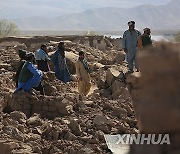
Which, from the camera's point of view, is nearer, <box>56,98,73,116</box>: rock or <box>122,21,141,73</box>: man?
<box>56,98,73,116</box>: rock

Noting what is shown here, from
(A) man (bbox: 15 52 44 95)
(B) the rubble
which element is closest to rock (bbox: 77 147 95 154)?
(B) the rubble

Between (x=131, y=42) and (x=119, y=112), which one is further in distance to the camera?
(x=131, y=42)

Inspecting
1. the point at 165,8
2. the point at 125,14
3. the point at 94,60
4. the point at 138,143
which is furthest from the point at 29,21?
the point at 138,143

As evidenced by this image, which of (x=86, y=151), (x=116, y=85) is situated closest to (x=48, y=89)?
(x=116, y=85)

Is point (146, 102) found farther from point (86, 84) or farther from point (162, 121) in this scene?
point (86, 84)

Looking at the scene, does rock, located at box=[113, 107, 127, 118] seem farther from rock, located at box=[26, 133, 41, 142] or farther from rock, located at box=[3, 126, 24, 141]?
rock, located at box=[3, 126, 24, 141]

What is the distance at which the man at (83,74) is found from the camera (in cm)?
879

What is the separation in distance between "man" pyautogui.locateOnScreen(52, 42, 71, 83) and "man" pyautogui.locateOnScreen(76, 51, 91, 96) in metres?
1.10

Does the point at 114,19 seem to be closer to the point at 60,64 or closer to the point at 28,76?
the point at 60,64

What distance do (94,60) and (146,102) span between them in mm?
13030

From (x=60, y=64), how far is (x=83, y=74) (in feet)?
4.20

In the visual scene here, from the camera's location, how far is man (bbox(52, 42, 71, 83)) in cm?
987

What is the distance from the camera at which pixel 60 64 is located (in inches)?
396

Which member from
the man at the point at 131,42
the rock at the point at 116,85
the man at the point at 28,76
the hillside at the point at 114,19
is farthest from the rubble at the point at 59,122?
the hillside at the point at 114,19
